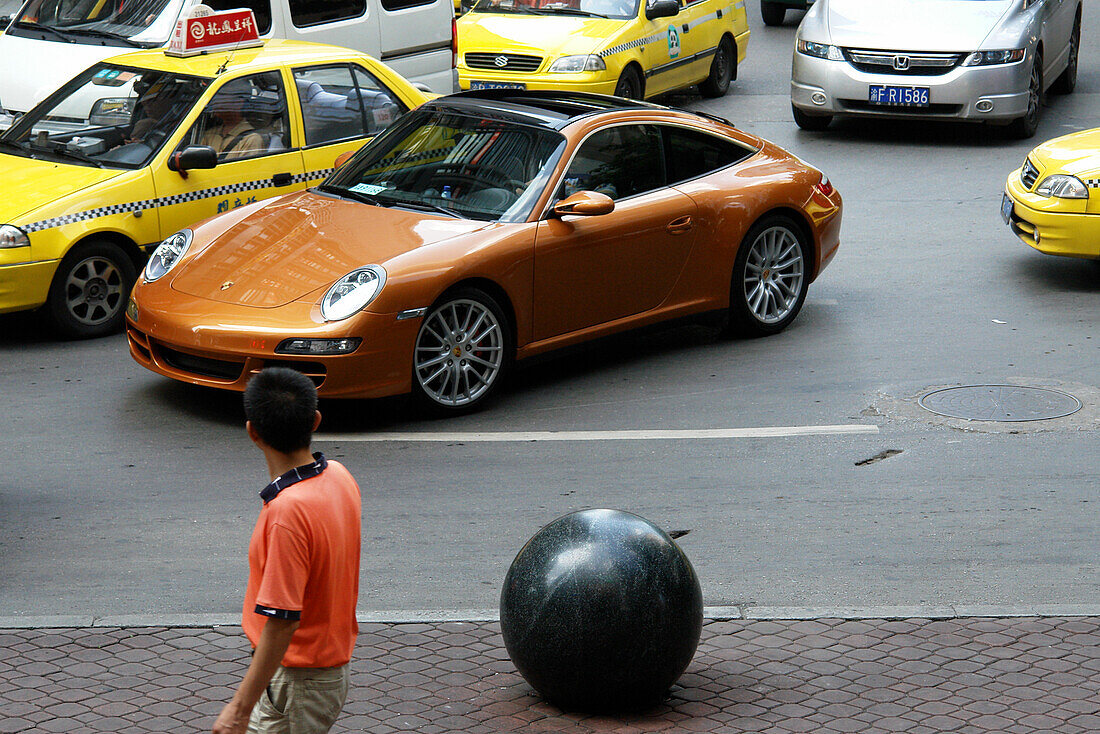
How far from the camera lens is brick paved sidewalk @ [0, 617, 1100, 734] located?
4.89 m

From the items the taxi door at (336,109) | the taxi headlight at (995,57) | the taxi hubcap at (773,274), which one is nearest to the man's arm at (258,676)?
the taxi hubcap at (773,274)

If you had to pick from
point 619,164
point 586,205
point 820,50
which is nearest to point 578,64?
point 820,50

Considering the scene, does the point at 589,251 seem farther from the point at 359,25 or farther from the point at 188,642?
the point at 359,25

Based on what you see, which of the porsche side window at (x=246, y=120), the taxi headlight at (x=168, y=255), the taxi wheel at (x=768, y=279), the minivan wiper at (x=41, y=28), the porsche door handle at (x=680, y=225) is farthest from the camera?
the minivan wiper at (x=41, y=28)

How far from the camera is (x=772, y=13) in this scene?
2456 cm

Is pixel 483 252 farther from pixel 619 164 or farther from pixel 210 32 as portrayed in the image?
pixel 210 32

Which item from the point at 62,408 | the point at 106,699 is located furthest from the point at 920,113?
the point at 106,699

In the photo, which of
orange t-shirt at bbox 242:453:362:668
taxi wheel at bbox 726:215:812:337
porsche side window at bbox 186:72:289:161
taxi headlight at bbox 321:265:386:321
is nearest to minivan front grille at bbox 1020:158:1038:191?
taxi wheel at bbox 726:215:812:337

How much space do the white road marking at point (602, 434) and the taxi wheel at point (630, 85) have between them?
348 inches

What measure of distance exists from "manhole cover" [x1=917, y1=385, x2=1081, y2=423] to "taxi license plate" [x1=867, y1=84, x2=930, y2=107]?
24.0ft

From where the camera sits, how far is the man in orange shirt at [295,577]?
3.56 metres

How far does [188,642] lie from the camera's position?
5.44 meters

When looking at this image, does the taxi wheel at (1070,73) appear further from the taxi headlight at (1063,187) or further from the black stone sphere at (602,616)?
the black stone sphere at (602,616)

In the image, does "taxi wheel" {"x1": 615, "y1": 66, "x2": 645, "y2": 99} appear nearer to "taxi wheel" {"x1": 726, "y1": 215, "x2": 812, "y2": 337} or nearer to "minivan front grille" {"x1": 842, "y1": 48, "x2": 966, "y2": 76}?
"minivan front grille" {"x1": 842, "y1": 48, "x2": 966, "y2": 76}
